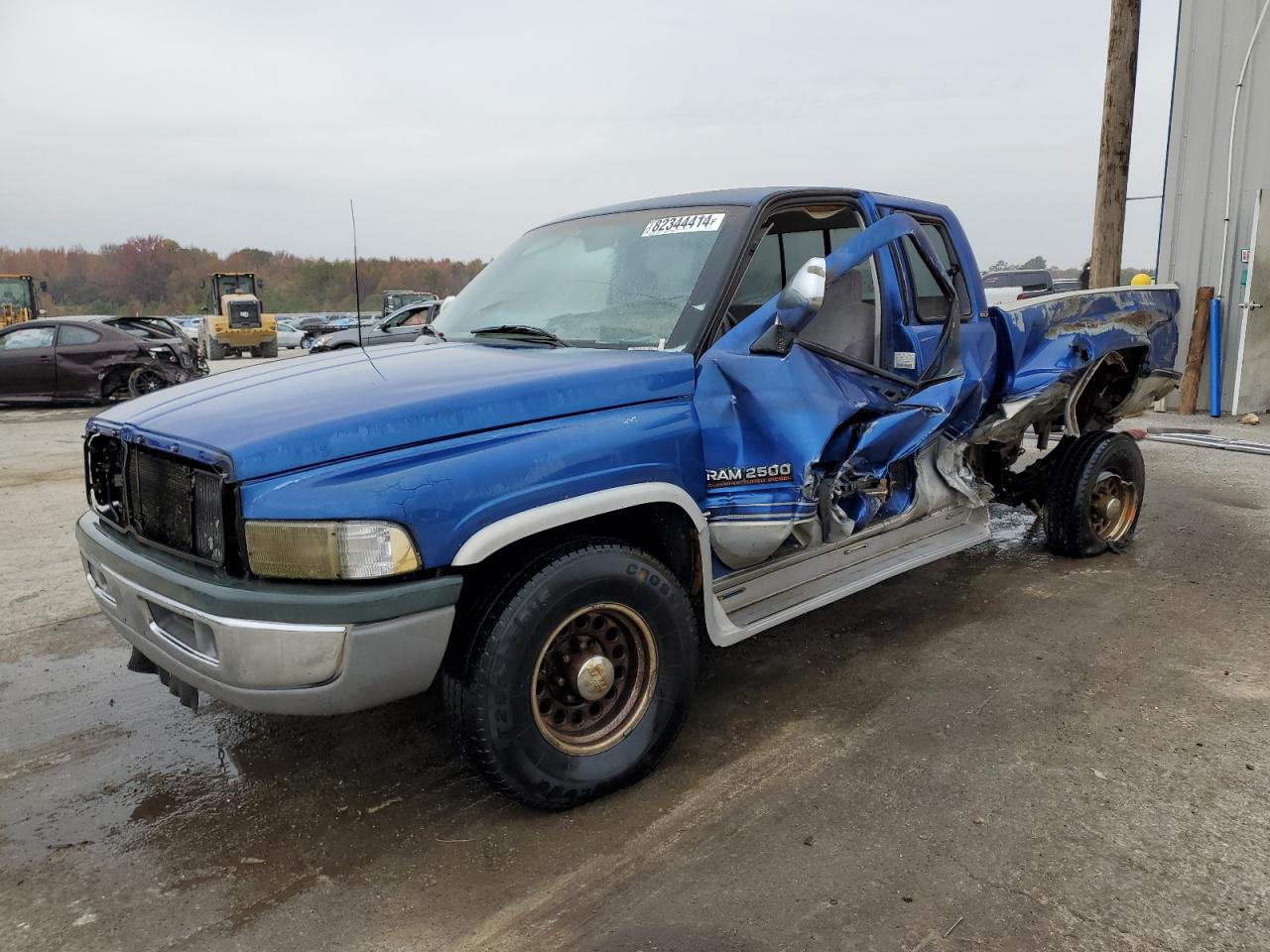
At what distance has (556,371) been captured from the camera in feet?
9.53

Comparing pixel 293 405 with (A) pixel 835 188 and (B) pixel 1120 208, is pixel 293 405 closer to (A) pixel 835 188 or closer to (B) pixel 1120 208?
(A) pixel 835 188

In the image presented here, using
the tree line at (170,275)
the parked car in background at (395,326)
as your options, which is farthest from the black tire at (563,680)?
the tree line at (170,275)

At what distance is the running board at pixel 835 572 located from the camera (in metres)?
3.33

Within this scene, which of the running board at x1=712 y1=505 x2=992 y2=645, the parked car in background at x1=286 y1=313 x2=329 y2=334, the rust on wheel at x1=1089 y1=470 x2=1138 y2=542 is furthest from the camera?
Answer: the parked car in background at x1=286 y1=313 x2=329 y2=334

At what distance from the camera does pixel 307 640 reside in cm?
238

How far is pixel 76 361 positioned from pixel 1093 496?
14.7m

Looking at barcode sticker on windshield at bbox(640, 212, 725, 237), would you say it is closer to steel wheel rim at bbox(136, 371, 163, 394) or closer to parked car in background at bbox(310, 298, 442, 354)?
steel wheel rim at bbox(136, 371, 163, 394)

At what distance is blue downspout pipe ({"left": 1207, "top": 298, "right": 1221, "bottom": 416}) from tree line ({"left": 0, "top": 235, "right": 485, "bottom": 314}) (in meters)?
57.3

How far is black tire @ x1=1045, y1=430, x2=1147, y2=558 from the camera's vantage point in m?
5.20

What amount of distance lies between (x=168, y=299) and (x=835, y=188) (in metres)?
75.4

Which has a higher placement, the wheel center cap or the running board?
the running board

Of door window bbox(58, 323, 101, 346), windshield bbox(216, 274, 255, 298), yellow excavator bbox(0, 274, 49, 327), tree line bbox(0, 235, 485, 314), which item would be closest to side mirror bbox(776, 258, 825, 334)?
door window bbox(58, 323, 101, 346)

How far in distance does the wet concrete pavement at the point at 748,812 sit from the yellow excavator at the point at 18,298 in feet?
82.3

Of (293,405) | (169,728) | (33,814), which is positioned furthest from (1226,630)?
(33,814)
